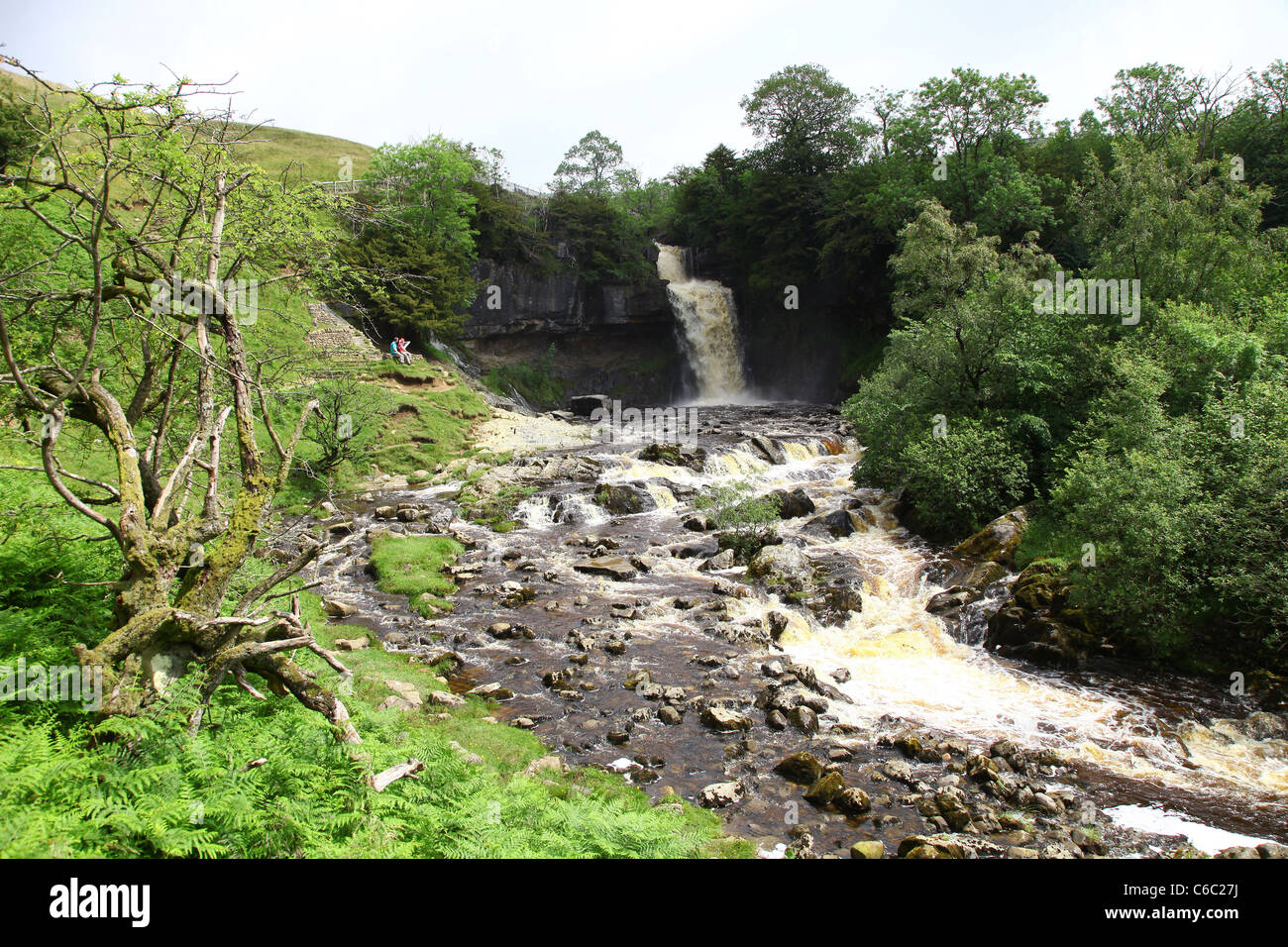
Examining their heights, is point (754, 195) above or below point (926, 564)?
above

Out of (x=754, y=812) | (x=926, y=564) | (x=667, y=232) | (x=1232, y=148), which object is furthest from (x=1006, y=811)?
(x=667, y=232)

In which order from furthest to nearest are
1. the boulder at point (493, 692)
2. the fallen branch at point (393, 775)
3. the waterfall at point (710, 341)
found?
the waterfall at point (710, 341) → the boulder at point (493, 692) → the fallen branch at point (393, 775)

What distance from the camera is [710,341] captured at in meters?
55.7

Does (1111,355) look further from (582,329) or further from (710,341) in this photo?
(582,329)

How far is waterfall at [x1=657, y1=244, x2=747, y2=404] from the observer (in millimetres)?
55531

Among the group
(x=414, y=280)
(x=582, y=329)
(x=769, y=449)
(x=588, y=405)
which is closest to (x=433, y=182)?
(x=414, y=280)

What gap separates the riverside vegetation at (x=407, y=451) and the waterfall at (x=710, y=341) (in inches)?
505

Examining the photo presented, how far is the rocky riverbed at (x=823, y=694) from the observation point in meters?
9.25

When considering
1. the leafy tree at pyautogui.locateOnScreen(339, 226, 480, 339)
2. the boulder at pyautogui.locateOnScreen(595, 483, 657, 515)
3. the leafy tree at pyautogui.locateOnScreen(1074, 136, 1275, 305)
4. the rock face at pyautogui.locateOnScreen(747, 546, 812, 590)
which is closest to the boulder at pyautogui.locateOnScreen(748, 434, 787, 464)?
the boulder at pyautogui.locateOnScreen(595, 483, 657, 515)

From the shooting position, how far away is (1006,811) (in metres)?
9.27

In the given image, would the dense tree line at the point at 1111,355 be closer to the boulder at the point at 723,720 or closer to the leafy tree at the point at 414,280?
the boulder at the point at 723,720

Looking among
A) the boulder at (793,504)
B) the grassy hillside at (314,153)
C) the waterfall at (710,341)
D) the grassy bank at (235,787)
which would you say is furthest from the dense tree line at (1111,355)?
the grassy hillside at (314,153)
